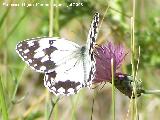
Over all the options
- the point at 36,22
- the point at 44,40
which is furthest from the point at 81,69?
the point at 36,22

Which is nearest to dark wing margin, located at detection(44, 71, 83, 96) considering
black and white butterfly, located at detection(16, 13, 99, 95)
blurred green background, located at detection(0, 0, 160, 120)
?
black and white butterfly, located at detection(16, 13, 99, 95)

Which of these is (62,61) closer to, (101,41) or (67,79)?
(67,79)

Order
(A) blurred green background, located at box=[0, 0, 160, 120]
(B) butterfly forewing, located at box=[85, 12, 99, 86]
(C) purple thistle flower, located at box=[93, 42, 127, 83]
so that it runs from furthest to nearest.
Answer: (A) blurred green background, located at box=[0, 0, 160, 120], (C) purple thistle flower, located at box=[93, 42, 127, 83], (B) butterfly forewing, located at box=[85, 12, 99, 86]

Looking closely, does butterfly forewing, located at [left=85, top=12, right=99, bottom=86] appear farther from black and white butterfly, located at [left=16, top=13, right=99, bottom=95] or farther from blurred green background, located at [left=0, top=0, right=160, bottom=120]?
blurred green background, located at [left=0, top=0, right=160, bottom=120]

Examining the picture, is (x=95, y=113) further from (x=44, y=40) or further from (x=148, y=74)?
(x=44, y=40)

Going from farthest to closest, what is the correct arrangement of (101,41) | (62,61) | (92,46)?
1. (101,41)
2. (62,61)
3. (92,46)

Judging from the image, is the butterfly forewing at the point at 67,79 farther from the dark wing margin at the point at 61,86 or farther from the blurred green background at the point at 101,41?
the blurred green background at the point at 101,41

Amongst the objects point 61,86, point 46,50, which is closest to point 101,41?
point 46,50
